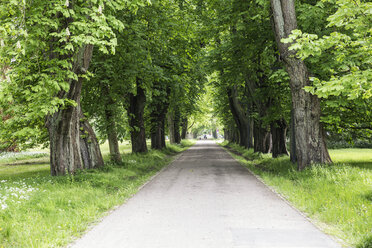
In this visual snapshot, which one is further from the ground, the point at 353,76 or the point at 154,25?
the point at 154,25

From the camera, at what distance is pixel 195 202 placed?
8.22 meters

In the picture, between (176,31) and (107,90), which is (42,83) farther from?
(176,31)

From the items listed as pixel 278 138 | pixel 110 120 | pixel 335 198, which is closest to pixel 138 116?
pixel 110 120

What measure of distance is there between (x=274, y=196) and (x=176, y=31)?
11610 mm

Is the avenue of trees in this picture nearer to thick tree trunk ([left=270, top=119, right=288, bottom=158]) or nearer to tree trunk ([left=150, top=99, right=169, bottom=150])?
thick tree trunk ([left=270, top=119, right=288, bottom=158])

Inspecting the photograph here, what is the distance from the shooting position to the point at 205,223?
6.22m

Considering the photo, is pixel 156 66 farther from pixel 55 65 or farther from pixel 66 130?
pixel 55 65

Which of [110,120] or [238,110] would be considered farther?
[238,110]

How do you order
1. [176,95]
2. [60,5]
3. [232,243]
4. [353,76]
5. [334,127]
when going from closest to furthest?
[232,243], [353,76], [60,5], [334,127], [176,95]

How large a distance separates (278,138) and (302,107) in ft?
22.4

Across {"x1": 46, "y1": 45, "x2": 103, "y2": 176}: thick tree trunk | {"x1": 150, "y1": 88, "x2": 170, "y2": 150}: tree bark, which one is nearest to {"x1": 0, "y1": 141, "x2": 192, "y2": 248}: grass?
{"x1": 46, "y1": 45, "x2": 103, "y2": 176}: thick tree trunk

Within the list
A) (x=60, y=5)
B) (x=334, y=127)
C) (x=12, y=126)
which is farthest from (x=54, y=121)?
(x=334, y=127)

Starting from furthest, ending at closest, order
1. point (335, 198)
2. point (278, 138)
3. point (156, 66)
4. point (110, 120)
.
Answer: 1. point (278, 138)
2. point (156, 66)
3. point (110, 120)
4. point (335, 198)

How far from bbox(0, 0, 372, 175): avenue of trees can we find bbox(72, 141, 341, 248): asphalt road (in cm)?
309
